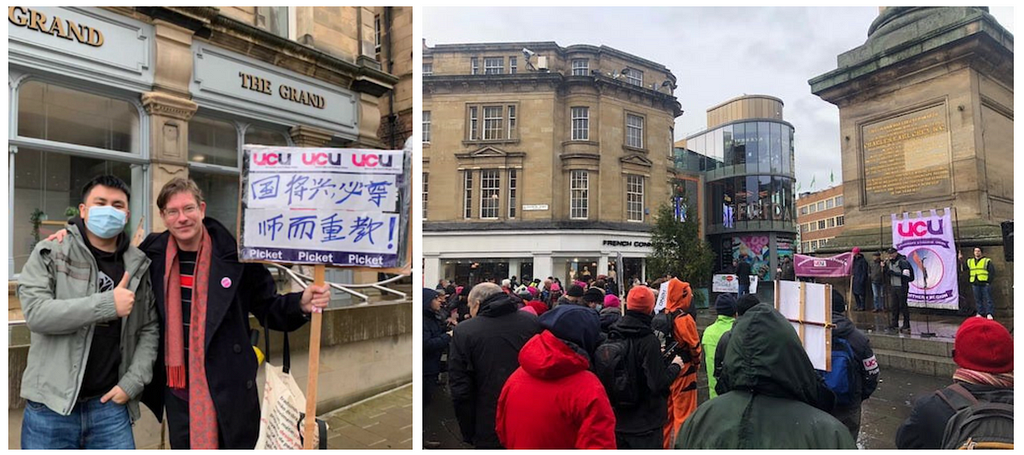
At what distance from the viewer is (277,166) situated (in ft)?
7.73

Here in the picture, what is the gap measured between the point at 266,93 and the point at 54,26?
1774 mm

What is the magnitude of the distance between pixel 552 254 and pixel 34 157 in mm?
4187

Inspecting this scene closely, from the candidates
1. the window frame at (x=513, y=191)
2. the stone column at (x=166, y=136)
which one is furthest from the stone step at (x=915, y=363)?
the stone column at (x=166, y=136)

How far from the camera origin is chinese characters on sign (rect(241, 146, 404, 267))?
233cm

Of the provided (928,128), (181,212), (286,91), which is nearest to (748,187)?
(928,128)

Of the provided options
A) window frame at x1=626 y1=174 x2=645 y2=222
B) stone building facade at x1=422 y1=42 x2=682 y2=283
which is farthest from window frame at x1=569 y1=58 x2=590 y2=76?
window frame at x1=626 y1=174 x2=645 y2=222

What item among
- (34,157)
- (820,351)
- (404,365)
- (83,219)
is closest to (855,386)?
(820,351)

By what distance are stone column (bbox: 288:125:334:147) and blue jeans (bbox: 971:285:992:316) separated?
6.06 m

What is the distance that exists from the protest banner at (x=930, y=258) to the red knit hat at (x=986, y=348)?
3197mm

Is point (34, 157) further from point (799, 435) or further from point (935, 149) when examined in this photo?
point (935, 149)

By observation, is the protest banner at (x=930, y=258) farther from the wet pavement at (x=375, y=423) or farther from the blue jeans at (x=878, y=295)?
the wet pavement at (x=375, y=423)

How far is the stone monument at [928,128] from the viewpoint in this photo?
174 inches

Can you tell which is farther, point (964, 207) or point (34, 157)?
point (964, 207)

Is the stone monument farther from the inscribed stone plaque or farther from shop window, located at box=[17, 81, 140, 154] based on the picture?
shop window, located at box=[17, 81, 140, 154]
